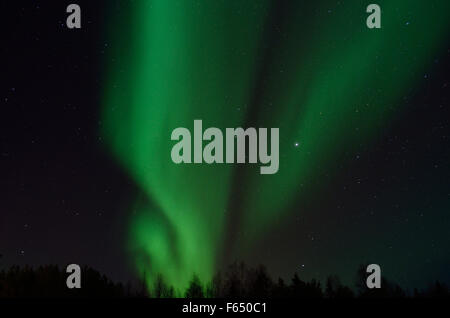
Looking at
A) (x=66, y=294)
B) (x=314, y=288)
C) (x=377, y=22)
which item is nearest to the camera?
(x=66, y=294)

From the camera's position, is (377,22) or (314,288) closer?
(377,22)

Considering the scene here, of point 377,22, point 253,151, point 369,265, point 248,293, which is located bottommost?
point 248,293

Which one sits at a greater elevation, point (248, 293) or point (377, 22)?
point (377, 22)

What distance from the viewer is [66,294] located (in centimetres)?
1234
